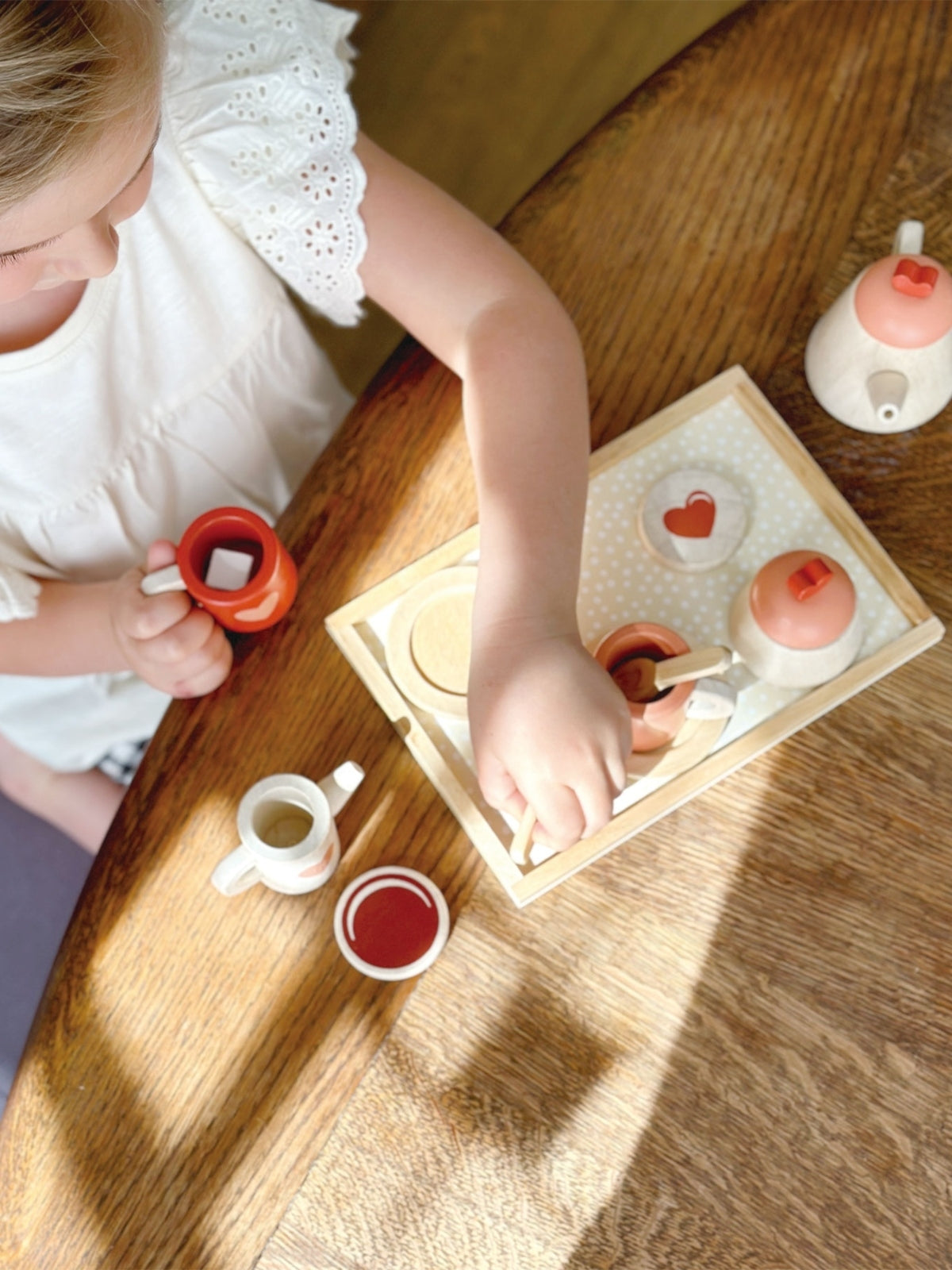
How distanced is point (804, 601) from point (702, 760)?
0.14 meters

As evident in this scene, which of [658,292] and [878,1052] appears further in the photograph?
[658,292]

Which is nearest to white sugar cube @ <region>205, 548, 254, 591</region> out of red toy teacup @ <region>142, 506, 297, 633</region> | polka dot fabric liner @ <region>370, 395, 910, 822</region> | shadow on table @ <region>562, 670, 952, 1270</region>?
red toy teacup @ <region>142, 506, 297, 633</region>

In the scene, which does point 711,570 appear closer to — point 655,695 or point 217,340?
point 655,695

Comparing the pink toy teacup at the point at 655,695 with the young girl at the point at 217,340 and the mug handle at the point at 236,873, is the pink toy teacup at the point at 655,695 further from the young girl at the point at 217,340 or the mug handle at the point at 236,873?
the mug handle at the point at 236,873

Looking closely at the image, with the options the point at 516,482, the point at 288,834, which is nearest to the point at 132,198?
the point at 516,482

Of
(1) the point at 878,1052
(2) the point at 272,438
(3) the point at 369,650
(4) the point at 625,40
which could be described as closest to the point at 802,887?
(1) the point at 878,1052

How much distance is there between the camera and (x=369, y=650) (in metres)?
0.77

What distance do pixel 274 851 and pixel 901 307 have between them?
56cm

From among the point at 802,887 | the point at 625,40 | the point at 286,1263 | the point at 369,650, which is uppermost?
the point at 625,40

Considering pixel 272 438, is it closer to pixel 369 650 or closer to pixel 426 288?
pixel 426 288

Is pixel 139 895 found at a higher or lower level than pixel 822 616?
lower

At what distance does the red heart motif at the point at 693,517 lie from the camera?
0.76 meters

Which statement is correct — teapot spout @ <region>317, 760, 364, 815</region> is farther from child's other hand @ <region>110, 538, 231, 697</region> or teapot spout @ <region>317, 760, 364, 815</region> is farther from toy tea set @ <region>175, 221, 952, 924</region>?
child's other hand @ <region>110, 538, 231, 697</region>

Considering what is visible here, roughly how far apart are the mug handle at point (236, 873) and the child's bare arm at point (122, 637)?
0.14 metres
